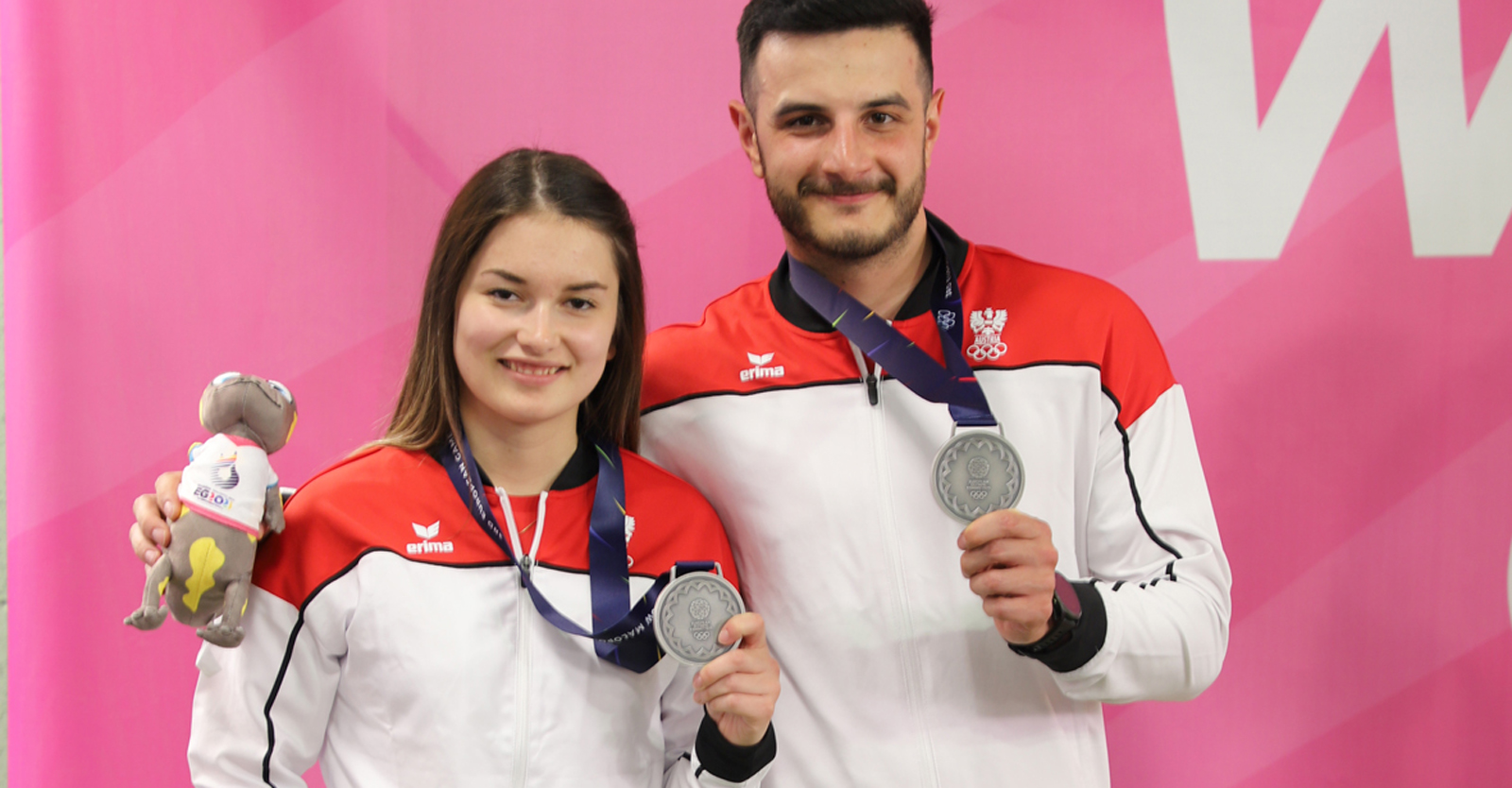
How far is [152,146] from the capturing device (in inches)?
111

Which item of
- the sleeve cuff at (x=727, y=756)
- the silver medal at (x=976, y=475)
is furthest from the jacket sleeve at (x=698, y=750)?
the silver medal at (x=976, y=475)

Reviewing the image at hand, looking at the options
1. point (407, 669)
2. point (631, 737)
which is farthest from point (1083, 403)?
point (407, 669)

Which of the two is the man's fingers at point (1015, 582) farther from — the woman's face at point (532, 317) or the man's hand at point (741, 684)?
the woman's face at point (532, 317)

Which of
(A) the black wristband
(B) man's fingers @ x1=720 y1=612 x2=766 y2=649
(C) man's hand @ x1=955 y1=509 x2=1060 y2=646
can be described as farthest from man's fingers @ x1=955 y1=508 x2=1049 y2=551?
(B) man's fingers @ x1=720 y1=612 x2=766 y2=649

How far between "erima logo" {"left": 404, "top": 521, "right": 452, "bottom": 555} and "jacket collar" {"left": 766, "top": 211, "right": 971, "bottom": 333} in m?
0.80

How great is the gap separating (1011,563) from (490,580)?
86 cm

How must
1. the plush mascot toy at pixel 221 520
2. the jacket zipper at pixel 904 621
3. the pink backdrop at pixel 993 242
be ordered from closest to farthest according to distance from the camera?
the plush mascot toy at pixel 221 520 < the jacket zipper at pixel 904 621 < the pink backdrop at pixel 993 242

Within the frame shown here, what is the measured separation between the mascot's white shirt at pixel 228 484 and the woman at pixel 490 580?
8cm

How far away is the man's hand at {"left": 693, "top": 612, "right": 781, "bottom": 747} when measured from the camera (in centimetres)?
161

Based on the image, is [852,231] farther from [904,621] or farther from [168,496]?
[168,496]

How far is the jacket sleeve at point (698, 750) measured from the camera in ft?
5.57

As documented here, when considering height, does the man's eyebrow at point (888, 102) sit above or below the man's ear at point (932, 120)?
below

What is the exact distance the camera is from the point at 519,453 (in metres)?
1.84

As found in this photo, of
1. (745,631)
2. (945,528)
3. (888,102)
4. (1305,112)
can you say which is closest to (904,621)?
(945,528)
